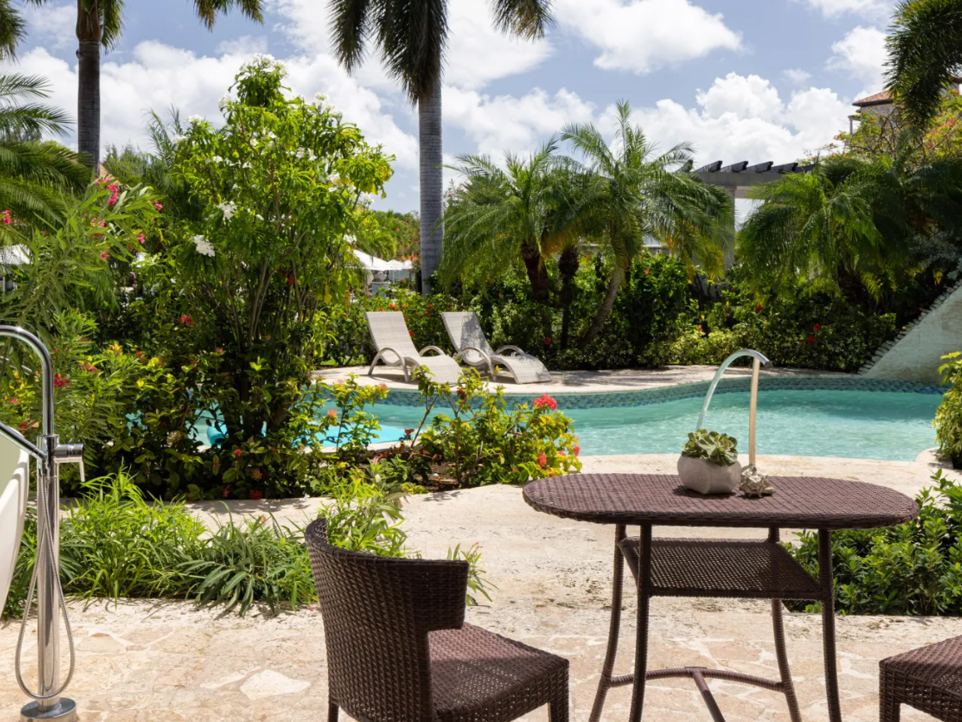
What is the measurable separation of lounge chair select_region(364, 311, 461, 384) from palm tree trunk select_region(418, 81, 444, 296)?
2370 mm

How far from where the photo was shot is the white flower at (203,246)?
221 inches

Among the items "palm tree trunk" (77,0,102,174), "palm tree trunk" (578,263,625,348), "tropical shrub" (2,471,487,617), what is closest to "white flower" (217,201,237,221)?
"tropical shrub" (2,471,487,617)

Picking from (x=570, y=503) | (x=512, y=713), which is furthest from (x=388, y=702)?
(x=570, y=503)

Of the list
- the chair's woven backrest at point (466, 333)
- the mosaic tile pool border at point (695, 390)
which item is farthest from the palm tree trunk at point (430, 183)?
the mosaic tile pool border at point (695, 390)

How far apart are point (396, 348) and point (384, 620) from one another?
11.6 m

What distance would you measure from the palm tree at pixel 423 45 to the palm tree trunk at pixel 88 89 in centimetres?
413

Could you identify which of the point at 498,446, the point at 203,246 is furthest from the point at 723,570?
the point at 203,246

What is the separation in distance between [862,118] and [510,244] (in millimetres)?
10171

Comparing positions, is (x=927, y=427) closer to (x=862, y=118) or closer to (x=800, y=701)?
(x=800, y=701)

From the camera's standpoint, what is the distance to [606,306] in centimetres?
1512

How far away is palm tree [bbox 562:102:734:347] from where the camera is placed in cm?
1384

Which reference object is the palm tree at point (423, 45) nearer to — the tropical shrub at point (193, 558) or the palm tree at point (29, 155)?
the palm tree at point (29, 155)

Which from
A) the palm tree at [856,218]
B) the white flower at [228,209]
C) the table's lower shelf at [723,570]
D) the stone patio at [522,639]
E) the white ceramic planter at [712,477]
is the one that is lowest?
the stone patio at [522,639]

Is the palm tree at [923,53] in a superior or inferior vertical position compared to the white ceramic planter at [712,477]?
superior
